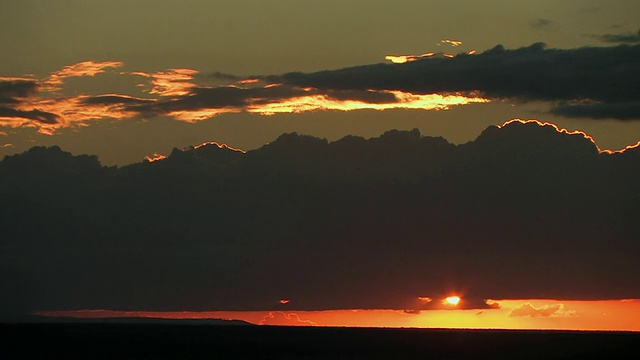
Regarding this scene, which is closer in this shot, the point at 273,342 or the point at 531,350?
the point at 531,350

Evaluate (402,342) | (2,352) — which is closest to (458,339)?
(402,342)

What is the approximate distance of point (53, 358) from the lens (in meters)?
97.8

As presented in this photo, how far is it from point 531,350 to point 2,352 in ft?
153

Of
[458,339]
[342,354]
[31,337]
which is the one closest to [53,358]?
[342,354]

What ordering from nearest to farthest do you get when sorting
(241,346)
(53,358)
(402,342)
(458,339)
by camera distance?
(53,358), (241,346), (402,342), (458,339)

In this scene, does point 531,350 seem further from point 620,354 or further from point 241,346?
point 241,346

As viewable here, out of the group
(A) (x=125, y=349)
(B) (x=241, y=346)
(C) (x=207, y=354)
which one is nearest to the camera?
(C) (x=207, y=354)

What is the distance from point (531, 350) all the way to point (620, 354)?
32.7 feet

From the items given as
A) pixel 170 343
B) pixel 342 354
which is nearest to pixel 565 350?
pixel 342 354

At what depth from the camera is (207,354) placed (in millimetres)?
104625

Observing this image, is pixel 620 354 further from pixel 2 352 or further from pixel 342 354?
pixel 2 352

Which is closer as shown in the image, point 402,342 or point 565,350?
point 565,350

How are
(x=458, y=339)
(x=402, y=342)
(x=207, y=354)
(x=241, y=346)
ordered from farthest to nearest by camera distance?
(x=458, y=339) → (x=402, y=342) → (x=241, y=346) → (x=207, y=354)

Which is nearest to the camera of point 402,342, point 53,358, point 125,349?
point 53,358
